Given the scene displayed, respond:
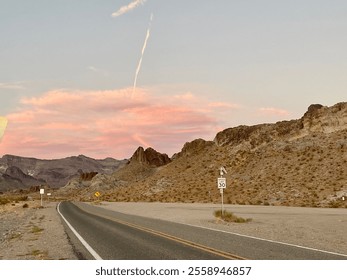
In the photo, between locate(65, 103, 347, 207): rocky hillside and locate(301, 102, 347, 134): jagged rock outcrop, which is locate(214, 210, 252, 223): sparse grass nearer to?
locate(65, 103, 347, 207): rocky hillside

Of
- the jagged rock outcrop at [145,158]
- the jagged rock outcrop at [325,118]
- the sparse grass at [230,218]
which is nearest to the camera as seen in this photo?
the sparse grass at [230,218]

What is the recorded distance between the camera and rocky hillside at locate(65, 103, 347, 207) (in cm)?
5953

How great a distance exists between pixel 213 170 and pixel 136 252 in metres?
90.3

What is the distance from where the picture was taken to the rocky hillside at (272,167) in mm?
59531

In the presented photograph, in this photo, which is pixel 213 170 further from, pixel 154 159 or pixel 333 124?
pixel 154 159

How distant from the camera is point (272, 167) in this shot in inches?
3086

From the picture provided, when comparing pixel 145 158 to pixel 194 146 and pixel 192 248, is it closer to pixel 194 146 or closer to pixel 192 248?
pixel 194 146

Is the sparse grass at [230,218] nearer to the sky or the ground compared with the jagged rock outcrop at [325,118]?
nearer to the ground

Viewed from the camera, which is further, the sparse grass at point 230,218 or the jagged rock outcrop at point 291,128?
the jagged rock outcrop at point 291,128

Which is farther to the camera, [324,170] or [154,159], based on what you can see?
[154,159]

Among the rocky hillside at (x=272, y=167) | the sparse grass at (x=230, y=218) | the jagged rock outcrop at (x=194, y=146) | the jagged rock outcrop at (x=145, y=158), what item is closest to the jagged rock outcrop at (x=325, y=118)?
the rocky hillside at (x=272, y=167)

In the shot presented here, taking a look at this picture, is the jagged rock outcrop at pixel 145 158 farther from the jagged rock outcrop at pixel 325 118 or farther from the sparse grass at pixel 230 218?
the sparse grass at pixel 230 218
